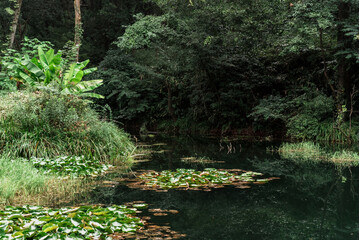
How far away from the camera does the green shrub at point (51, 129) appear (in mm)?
7367

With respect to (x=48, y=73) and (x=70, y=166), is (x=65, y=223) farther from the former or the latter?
(x=48, y=73)

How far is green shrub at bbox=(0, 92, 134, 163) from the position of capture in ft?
24.2

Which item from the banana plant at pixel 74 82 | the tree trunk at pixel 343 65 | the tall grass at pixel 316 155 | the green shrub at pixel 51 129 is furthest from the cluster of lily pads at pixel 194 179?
the tree trunk at pixel 343 65

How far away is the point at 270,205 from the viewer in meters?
4.95

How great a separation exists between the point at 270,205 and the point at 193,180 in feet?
5.85

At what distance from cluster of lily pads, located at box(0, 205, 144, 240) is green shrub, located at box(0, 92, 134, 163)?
3.35m

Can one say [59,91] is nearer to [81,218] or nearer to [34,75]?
[34,75]

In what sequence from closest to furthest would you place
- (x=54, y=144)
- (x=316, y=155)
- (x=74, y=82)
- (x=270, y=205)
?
(x=270, y=205) < (x=54, y=144) < (x=74, y=82) < (x=316, y=155)

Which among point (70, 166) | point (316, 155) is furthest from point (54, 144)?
point (316, 155)

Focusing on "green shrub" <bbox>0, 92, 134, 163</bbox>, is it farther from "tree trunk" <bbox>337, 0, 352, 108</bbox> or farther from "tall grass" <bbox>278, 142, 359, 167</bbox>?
"tree trunk" <bbox>337, 0, 352, 108</bbox>

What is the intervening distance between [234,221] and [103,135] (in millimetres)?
5046

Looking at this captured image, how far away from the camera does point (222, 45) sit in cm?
1597

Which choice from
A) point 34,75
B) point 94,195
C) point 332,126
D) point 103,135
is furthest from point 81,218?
point 332,126

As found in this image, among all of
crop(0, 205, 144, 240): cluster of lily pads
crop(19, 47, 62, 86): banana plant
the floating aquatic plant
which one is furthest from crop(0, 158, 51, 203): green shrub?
crop(19, 47, 62, 86): banana plant
